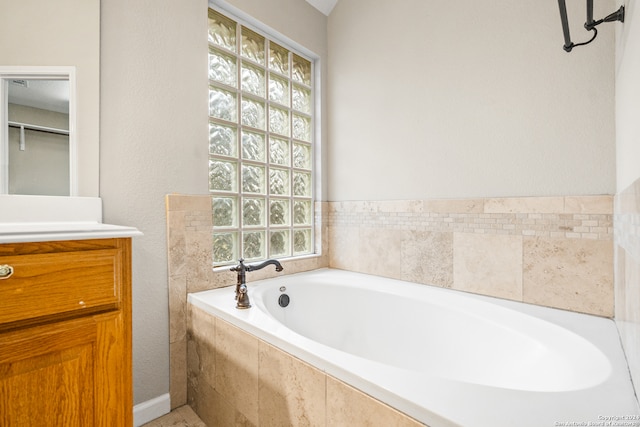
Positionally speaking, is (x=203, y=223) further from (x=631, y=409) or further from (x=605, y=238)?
(x=605, y=238)

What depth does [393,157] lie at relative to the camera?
6.43 feet

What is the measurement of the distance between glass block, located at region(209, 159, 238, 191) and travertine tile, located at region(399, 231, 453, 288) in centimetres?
109

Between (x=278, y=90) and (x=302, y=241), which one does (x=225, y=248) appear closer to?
(x=302, y=241)

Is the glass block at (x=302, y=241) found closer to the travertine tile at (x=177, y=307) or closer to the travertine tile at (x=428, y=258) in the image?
the travertine tile at (x=428, y=258)

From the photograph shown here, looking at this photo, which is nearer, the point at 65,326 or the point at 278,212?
the point at 65,326

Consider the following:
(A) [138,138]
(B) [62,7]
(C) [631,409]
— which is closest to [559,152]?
Answer: (C) [631,409]

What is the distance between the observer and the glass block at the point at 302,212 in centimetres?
225

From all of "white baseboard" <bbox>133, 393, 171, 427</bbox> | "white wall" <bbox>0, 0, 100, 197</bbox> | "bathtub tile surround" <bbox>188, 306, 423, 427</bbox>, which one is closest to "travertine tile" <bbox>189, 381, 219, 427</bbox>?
"bathtub tile surround" <bbox>188, 306, 423, 427</bbox>

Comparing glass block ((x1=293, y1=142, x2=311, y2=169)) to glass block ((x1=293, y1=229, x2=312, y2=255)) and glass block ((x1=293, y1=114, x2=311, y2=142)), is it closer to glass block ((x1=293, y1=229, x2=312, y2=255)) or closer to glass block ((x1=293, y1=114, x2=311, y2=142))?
glass block ((x1=293, y1=114, x2=311, y2=142))

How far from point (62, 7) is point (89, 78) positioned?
0.27 metres

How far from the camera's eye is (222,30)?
72.1 inches

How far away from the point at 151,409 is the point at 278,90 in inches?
76.5

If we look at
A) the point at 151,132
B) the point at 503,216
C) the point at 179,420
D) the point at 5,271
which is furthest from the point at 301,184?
the point at 5,271

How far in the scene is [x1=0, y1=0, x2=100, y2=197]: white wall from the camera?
1.16 metres
